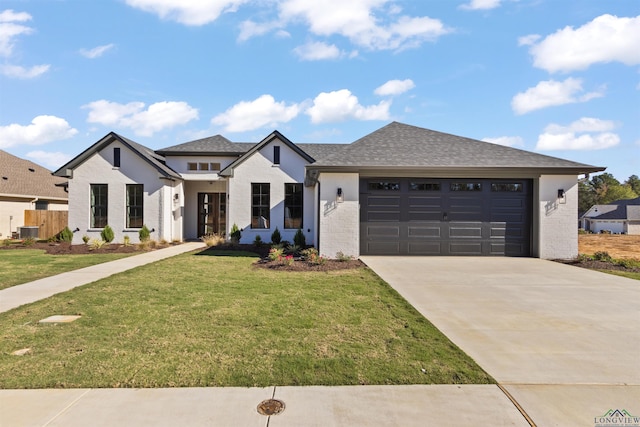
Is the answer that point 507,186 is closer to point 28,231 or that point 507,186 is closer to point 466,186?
point 466,186

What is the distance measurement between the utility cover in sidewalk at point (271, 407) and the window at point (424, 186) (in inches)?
410

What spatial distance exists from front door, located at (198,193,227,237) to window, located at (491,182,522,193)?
14457 mm

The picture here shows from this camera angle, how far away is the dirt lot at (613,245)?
41.8 feet

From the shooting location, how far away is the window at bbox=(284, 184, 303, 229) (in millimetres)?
17328

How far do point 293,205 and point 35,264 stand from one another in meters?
10.6

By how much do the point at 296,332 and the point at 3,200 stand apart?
24.6 metres

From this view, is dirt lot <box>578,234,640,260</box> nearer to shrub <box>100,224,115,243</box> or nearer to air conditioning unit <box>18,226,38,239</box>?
shrub <box>100,224,115,243</box>

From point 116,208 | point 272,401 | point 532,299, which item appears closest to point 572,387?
point 272,401

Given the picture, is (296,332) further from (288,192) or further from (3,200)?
(3,200)

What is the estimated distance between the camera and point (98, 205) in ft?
56.9

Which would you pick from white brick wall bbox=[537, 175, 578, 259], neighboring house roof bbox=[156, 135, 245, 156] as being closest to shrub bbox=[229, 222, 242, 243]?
neighboring house roof bbox=[156, 135, 245, 156]

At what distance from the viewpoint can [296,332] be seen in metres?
4.59

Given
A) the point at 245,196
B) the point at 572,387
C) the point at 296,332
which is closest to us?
the point at 572,387

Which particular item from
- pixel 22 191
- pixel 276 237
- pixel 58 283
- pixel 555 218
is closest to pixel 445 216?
pixel 555 218
